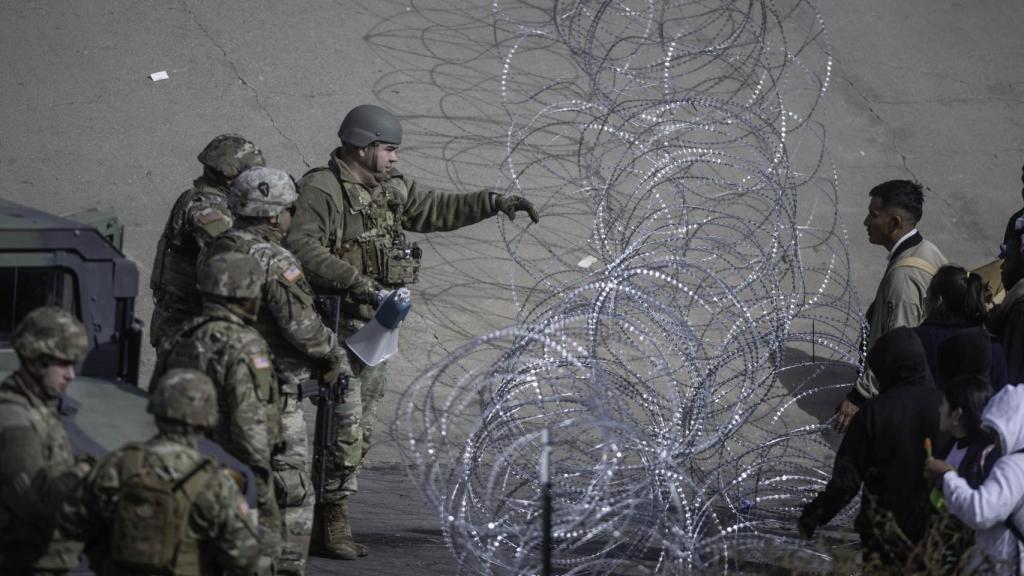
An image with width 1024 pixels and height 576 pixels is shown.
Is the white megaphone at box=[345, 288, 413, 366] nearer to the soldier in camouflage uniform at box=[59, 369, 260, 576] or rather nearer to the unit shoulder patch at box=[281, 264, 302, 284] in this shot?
the unit shoulder patch at box=[281, 264, 302, 284]

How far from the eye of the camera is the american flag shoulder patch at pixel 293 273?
218 inches

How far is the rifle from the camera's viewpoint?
241 inches

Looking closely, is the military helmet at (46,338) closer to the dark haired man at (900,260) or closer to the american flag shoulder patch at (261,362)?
the american flag shoulder patch at (261,362)

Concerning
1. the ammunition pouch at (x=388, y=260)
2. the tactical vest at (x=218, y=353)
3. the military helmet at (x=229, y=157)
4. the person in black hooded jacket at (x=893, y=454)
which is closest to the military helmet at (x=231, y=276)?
the tactical vest at (x=218, y=353)

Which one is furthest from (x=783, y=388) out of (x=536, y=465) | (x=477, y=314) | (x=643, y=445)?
(x=643, y=445)

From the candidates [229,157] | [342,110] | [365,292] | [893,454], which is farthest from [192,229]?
[342,110]

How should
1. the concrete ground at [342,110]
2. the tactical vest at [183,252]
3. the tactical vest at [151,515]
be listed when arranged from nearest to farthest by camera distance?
1. the tactical vest at [151,515]
2. the tactical vest at [183,252]
3. the concrete ground at [342,110]

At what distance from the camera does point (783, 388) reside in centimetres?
945

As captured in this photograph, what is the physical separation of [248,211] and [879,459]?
2584mm

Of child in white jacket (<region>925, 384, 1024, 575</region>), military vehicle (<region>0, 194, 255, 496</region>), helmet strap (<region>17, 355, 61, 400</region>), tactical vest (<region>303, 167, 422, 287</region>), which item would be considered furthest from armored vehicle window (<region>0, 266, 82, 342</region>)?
child in white jacket (<region>925, 384, 1024, 575</region>)

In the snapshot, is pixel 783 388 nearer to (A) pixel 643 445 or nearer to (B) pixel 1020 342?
(B) pixel 1020 342

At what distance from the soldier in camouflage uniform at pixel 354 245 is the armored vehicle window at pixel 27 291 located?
53.3 inches

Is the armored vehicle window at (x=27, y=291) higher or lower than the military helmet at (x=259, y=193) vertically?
lower

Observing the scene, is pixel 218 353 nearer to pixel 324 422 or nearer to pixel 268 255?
pixel 268 255
